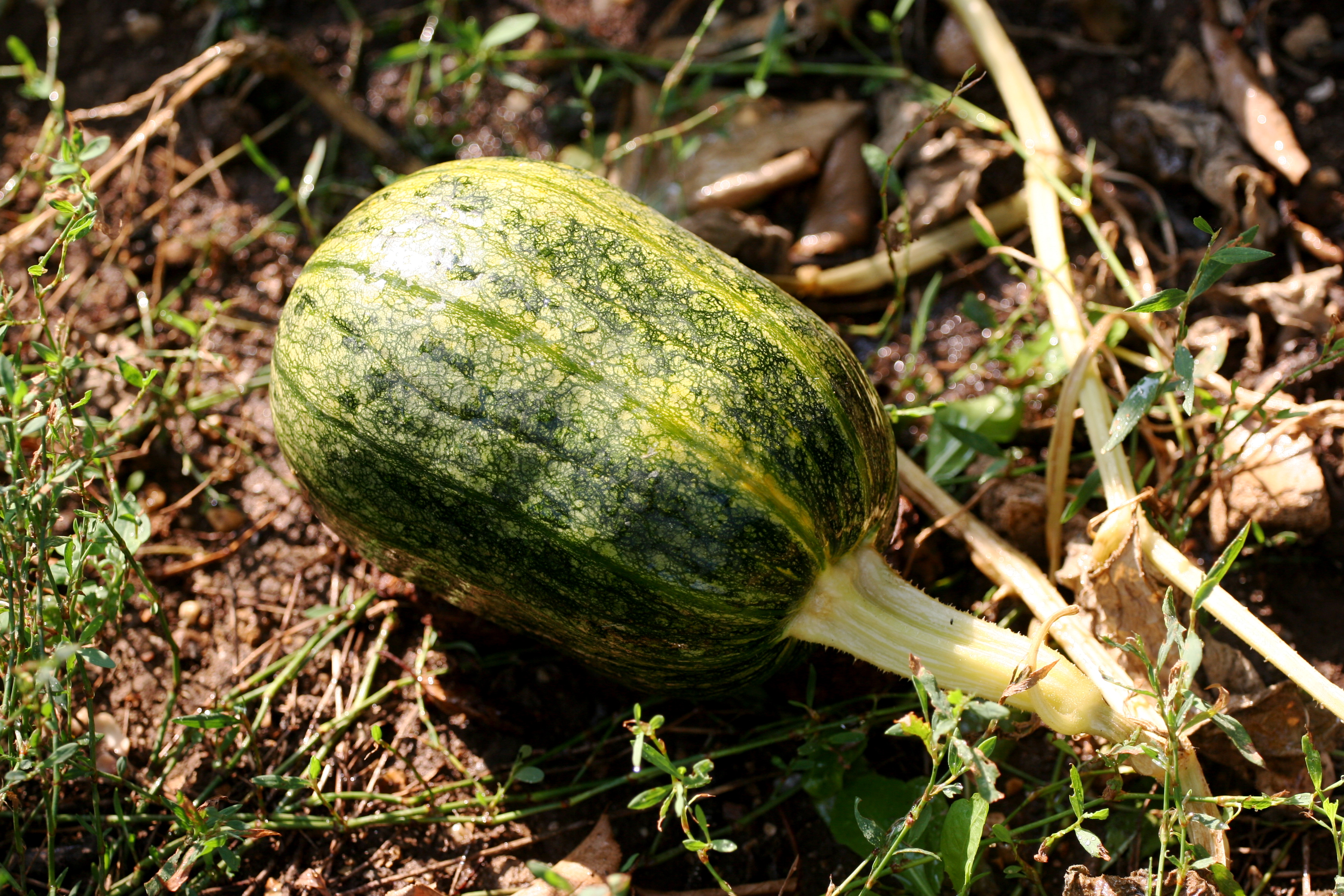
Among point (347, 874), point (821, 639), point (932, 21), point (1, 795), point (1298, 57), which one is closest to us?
point (1, 795)

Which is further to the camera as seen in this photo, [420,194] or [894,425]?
[894,425]

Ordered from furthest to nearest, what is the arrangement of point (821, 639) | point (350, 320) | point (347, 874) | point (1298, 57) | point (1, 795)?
1. point (1298, 57)
2. point (347, 874)
3. point (821, 639)
4. point (350, 320)
5. point (1, 795)

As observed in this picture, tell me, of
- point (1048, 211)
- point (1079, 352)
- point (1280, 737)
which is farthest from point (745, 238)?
point (1280, 737)

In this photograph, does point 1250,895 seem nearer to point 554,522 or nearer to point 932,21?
point 554,522

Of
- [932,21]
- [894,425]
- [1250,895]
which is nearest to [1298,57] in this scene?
[932,21]

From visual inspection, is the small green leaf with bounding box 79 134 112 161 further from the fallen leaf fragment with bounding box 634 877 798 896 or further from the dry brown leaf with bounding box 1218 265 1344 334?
the dry brown leaf with bounding box 1218 265 1344 334

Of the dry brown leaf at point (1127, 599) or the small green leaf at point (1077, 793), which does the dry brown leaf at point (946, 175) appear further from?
the small green leaf at point (1077, 793)

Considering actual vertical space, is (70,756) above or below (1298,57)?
below
